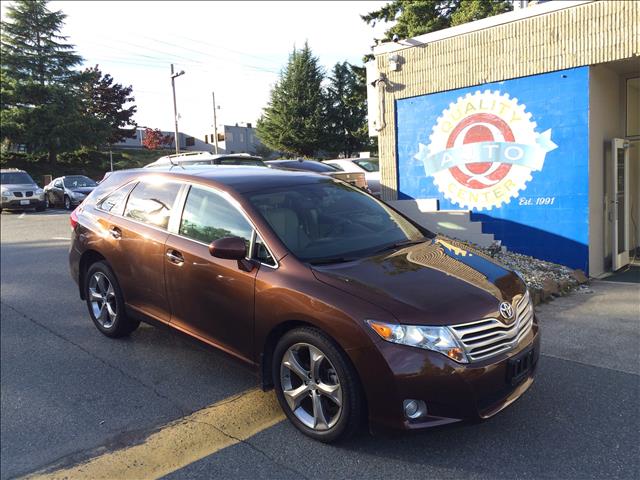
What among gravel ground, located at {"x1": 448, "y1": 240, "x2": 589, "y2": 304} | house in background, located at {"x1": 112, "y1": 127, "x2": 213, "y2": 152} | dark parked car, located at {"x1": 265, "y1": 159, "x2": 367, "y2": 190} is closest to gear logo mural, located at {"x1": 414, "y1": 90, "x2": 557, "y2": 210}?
gravel ground, located at {"x1": 448, "y1": 240, "x2": 589, "y2": 304}

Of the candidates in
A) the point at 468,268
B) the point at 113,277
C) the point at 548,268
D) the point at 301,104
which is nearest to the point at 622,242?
the point at 548,268

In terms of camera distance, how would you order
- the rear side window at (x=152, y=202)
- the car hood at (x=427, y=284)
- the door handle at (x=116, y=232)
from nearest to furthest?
the car hood at (x=427, y=284) < the rear side window at (x=152, y=202) < the door handle at (x=116, y=232)

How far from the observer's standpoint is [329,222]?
414 centimetres

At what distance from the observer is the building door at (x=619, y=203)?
8.10 meters

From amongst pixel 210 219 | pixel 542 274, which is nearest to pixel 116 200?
pixel 210 219

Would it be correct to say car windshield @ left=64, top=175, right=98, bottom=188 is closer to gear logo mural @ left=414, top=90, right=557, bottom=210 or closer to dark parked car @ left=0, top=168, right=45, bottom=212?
dark parked car @ left=0, top=168, right=45, bottom=212

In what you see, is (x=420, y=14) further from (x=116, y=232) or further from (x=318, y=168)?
(x=116, y=232)

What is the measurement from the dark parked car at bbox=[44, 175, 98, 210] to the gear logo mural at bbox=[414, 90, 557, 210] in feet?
54.5

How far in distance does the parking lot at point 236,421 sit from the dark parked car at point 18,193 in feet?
57.2

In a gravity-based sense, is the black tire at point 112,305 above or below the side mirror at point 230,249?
below

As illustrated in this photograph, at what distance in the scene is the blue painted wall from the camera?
7723mm

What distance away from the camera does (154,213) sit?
188 inches

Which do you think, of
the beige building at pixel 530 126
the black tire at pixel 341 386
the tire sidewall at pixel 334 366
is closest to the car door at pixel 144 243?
the tire sidewall at pixel 334 366

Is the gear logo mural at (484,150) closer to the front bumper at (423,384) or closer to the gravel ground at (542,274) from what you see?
the gravel ground at (542,274)
